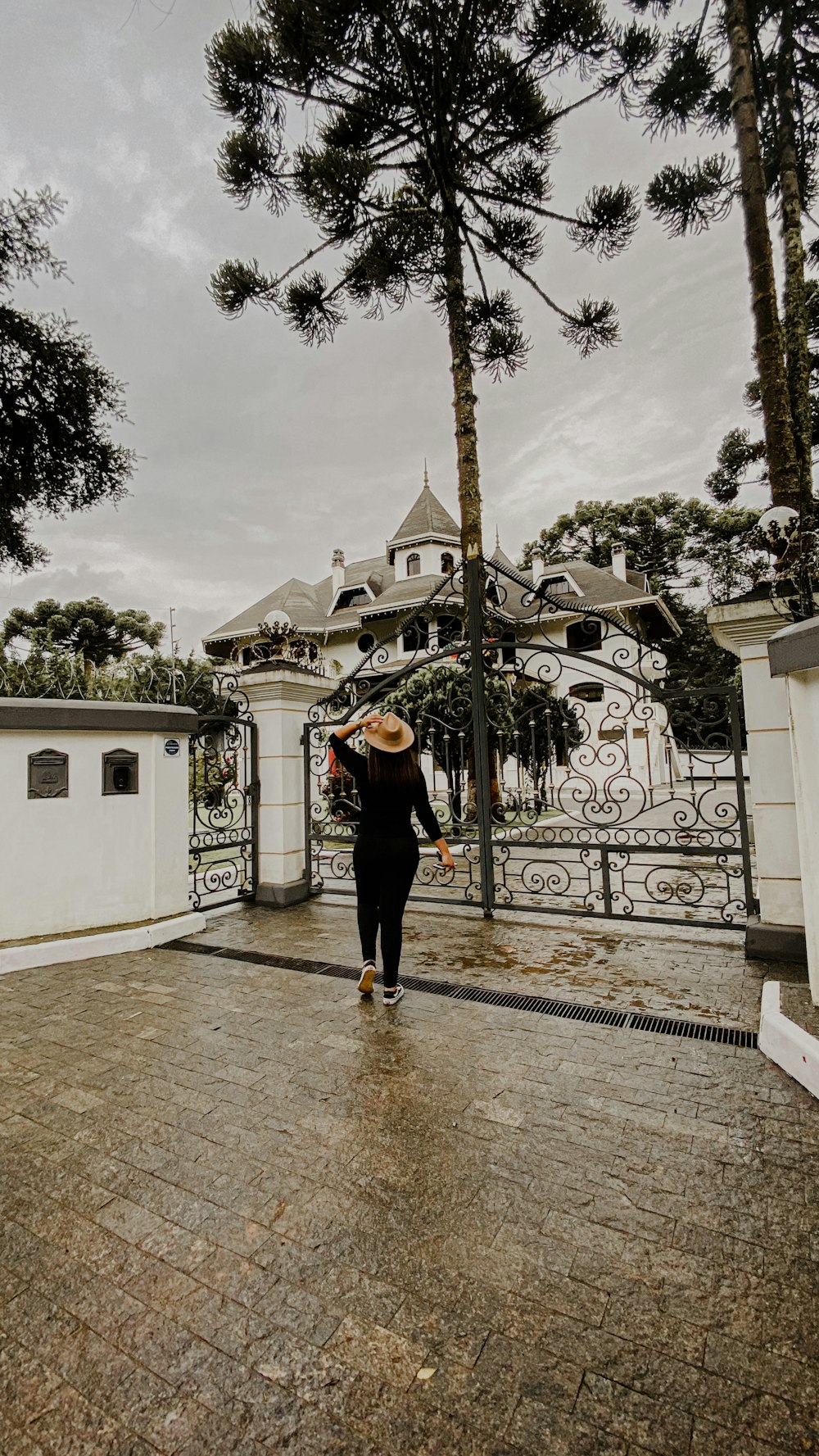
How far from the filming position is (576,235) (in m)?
10.4

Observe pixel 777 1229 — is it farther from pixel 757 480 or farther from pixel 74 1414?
pixel 757 480

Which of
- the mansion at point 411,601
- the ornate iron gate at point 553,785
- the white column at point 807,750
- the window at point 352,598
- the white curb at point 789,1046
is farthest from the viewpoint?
the window at point 352,598

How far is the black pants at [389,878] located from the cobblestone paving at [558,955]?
737 millimetres

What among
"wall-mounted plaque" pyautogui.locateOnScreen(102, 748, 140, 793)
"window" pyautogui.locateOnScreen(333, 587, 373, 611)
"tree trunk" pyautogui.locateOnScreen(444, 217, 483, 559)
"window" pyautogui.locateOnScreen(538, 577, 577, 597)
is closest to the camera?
"wall-mounted plaque" pyautogui.locateOnScreen(102, 748, 140, 793)

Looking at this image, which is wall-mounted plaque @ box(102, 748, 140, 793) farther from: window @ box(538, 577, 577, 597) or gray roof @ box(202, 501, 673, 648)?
window @ box(538, 577, 577, 597)

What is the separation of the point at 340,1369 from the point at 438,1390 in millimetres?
232

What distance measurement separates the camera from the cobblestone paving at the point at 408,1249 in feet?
4.25

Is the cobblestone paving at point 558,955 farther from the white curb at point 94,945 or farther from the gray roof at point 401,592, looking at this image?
the gray roof at point 401,592

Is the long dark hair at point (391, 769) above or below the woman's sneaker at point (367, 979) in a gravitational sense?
above

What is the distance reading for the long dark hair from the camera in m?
3.72

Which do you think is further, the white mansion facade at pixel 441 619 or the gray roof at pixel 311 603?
the gray roof at pixel 311 603

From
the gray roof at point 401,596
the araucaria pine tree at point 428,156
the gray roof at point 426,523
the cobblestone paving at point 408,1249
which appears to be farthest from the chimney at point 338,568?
the cobblestone paving at point 408,1249

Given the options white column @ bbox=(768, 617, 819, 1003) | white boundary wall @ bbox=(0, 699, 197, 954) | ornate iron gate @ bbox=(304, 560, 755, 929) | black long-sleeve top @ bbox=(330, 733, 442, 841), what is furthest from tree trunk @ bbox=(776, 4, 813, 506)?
white boundary wall @ bbox=(0, 699, 197, 954)

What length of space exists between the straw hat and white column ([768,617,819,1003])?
207 cm
